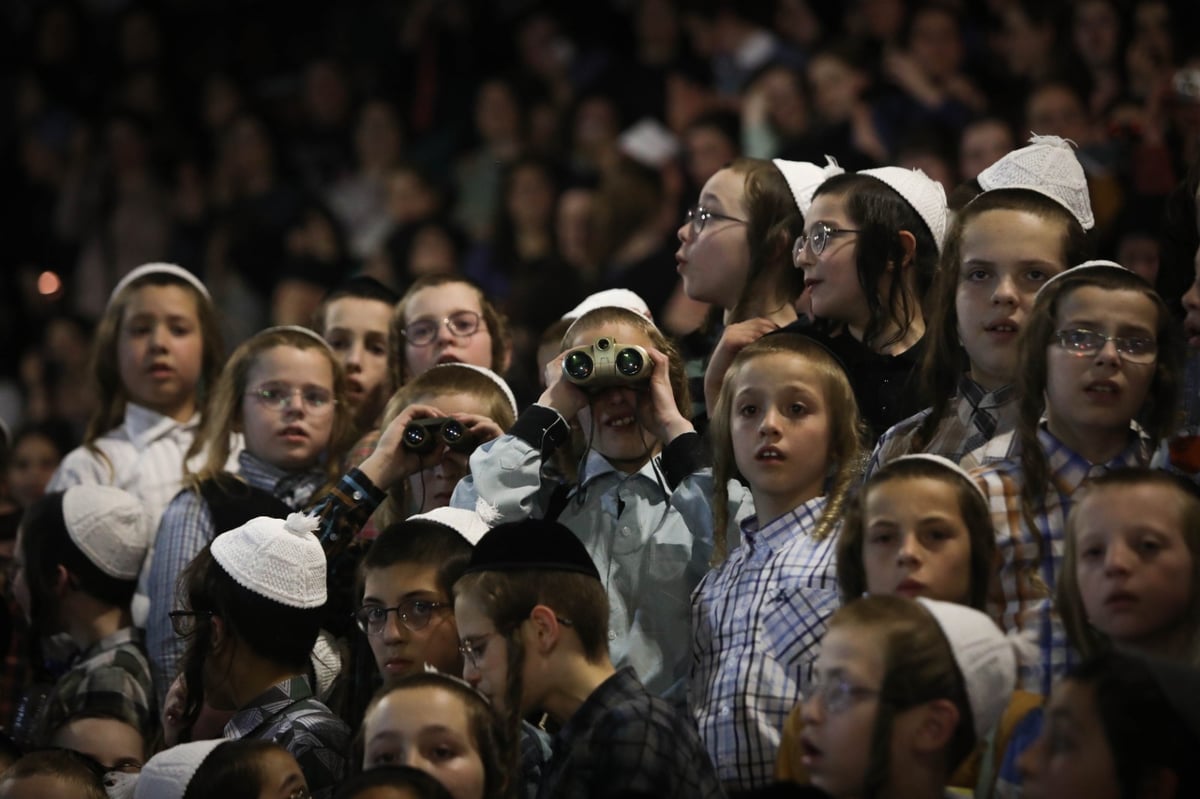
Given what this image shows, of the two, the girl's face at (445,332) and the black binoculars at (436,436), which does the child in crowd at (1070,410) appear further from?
the girl's face at (445,332)

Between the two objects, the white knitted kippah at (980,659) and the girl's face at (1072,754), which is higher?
the white knitted kippah at (980,659)

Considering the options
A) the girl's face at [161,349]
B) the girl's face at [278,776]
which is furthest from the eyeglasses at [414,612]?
the girl's face at [161,349]

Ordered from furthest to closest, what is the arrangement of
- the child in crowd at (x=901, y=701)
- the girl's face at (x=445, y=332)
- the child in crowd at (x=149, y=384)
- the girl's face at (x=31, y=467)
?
the girl's face at (x=31, y=467) < the child in crowd at (x=149, y=384) < the girl's face at (x=445, y=332) < the child in crowd at (x=901, y=701)

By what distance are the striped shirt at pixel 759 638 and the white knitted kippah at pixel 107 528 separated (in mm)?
2041

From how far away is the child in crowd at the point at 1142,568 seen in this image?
3.70 meters

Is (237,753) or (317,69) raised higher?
(317,69)

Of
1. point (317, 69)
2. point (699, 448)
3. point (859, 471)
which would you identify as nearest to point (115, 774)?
point (699, 448)

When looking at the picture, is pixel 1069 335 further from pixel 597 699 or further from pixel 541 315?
pixel 541 315

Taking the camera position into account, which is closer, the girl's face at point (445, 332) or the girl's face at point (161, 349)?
the girl's face at point (445, 332)

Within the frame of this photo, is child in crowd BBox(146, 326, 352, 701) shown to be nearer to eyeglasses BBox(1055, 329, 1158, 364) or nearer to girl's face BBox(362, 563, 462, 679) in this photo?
girl's face BBox(362, 563, 462, 679)

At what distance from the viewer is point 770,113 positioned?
8.33 meters

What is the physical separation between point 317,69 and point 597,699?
7.34 metres

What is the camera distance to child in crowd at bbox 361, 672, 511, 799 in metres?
3.89

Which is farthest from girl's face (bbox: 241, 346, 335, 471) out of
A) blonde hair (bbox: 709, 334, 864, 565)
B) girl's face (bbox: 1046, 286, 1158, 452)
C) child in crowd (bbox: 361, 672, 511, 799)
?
girl's face (bbox: 1046, 286, 1158, 452)
